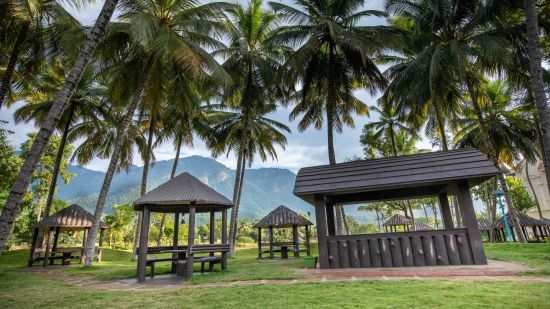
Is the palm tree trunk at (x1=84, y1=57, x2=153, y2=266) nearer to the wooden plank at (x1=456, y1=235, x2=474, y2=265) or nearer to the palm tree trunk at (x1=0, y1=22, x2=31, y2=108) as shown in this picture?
the palm tree trunk at (x1=0, y1=22, x2=31, y2=108)

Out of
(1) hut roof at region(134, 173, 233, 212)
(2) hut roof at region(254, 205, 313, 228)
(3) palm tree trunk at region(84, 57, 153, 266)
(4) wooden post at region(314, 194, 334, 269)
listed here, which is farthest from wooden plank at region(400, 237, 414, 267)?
(3) palm tree trunk at region(84, 57, 153, 266)

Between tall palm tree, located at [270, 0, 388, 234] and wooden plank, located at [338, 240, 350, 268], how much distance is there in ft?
14.2

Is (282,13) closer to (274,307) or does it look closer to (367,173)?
(367,173)

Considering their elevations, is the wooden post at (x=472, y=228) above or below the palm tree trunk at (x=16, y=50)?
below

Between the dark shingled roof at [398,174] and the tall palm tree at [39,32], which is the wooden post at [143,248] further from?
the tall palm tree at [39,32]

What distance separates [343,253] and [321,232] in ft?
2.84

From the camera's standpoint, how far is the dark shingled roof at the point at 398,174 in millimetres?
7962

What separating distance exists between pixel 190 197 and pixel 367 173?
17.7 ft

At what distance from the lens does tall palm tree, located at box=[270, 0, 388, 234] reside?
1231cm

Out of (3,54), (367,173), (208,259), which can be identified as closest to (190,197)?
(208,259)

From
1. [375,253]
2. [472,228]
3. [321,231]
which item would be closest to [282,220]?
[321,231]

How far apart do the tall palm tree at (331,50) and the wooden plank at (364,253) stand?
14.3 ft

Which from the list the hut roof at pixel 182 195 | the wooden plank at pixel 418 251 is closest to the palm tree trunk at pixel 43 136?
the hut roof at pixel 182 195

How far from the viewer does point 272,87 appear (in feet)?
56.4
